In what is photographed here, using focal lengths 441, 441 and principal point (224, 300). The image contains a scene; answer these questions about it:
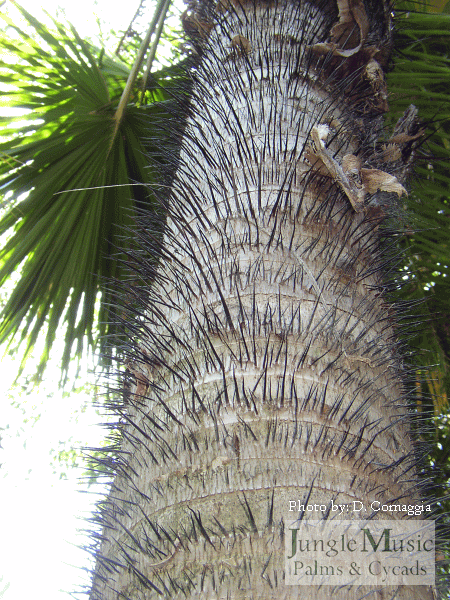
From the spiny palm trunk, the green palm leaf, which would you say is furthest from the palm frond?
the green palm leaf

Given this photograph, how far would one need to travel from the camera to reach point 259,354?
1.88 ft

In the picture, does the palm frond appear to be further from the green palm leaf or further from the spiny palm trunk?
the green palm leaf

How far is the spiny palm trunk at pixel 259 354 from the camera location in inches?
18.7

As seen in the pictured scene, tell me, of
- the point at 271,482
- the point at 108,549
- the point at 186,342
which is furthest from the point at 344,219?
the point at 108,549

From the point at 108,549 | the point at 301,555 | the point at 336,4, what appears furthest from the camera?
the point at 336,4

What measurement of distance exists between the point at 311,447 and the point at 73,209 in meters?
1.51

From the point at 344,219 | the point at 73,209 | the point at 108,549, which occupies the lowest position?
the point at 108,549

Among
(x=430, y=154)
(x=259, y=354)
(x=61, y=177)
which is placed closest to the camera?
(x=259, y=354)

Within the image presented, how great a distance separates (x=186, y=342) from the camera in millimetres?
628

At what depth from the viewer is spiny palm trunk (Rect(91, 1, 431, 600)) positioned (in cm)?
47

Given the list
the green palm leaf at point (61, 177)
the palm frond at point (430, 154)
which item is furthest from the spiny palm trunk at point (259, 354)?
the green palm leaf at point (61, 177)

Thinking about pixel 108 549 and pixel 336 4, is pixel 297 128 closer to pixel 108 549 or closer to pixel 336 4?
pixel 336 4

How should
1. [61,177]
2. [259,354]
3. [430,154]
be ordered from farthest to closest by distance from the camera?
[61,177] → [430,154] → [259,354]

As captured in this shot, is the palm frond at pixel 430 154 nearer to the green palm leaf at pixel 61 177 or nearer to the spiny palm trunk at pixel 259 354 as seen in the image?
the spiny palm trunk at pixel 259 354
